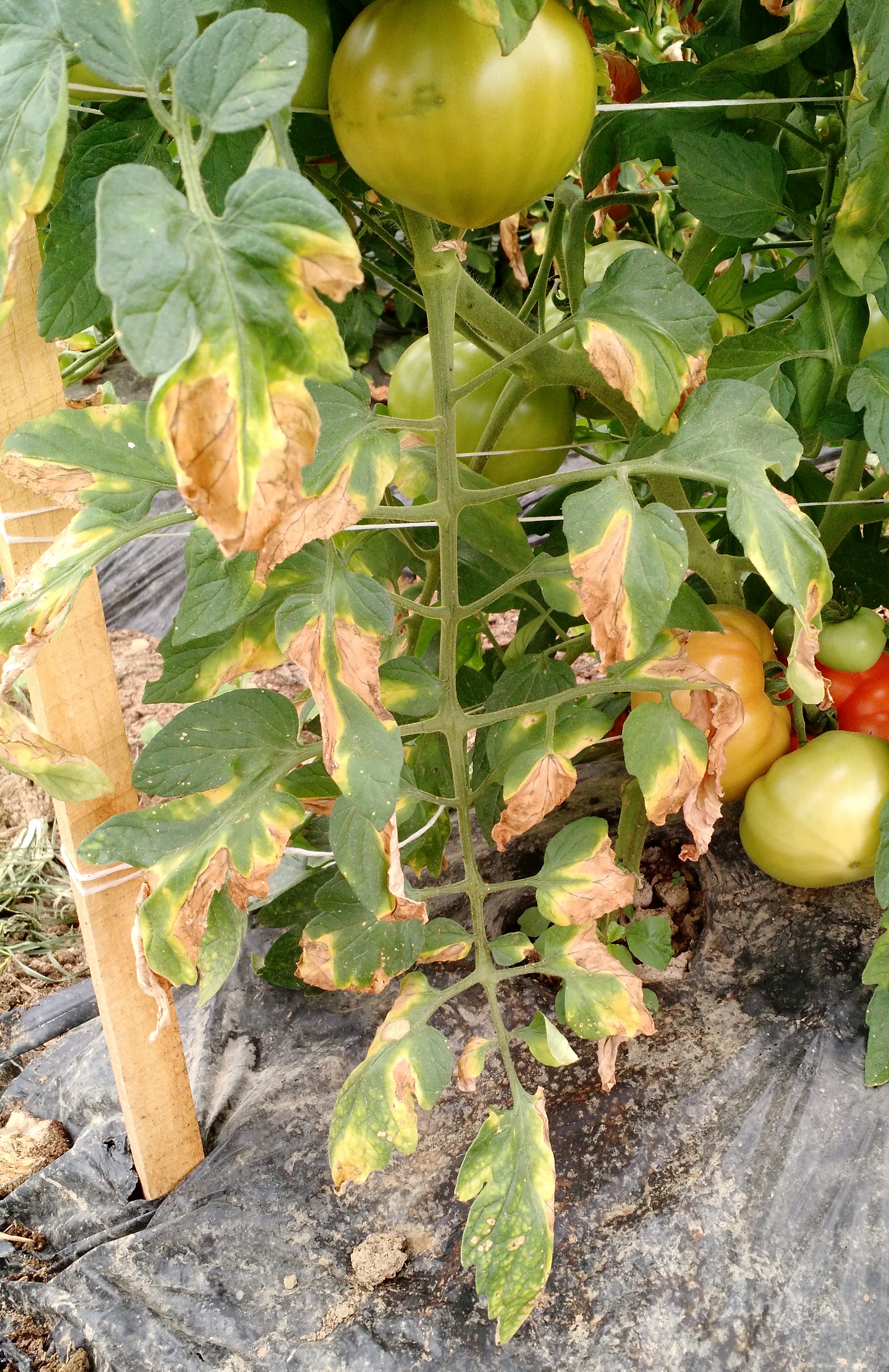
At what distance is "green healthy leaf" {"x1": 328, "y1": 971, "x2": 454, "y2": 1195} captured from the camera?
675 mm

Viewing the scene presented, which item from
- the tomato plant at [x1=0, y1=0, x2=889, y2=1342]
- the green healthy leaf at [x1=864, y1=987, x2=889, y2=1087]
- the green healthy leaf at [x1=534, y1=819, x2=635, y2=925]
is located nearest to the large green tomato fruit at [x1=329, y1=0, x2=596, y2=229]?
the tomato plant at [x1=0, y1=0, x2=889, y2=1342]

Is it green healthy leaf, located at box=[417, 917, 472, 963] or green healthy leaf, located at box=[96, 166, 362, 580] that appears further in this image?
green healthy leaf, located at box=[417, 917, 472, 963]

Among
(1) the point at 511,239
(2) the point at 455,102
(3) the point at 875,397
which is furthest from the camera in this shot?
(1) the point at 511,239

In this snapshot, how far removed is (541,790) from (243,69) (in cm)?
46

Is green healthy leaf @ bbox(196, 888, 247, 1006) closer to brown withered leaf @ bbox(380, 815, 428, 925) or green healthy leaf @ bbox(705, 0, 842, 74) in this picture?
brown withered leaf @ bbox(380, 815, 428, 925)

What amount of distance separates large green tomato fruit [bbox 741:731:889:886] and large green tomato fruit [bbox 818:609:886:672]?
71 millimetres

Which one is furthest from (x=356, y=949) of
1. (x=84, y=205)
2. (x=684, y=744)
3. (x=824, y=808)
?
(x=84, y=205)

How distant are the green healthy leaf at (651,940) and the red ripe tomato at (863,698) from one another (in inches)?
9.5

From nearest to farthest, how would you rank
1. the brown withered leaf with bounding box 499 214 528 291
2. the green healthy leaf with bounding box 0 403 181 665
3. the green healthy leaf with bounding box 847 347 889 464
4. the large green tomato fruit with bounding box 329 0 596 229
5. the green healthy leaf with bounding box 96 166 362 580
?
1. the green healthy leaf with bounding box 96 166 362 580
2. the large green tomato fruit with bounding box 329 0 596 229
3. the green healthy leaf with bounding box 0 403 181 665
4. the green healthy leaf with bounding box 847 347 889 464
5. the brown withered leaf with bounding box 499 214 528 291

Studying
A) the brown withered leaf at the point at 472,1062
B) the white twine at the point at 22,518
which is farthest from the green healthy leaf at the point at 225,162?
the brown withered leaf at the point at 472,1062

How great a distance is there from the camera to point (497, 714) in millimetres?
695

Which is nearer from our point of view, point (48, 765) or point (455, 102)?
point (455, 102)

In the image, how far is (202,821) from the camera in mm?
625

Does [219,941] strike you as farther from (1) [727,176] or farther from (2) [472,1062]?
(1) [727,176]
